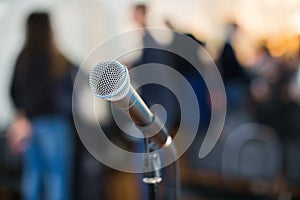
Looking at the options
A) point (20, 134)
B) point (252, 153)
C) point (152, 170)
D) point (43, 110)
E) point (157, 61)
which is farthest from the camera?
point (252, 153)

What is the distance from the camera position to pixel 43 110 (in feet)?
7.25

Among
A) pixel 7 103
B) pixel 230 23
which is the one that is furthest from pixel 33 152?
pixel 230 23

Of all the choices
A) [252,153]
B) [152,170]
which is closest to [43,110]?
[252,153]

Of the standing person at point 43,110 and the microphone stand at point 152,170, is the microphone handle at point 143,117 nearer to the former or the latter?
the microphone stand at point 152,170

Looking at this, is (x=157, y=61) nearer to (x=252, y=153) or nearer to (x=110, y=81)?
(x=110, y=81)

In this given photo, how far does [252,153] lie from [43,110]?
901mm

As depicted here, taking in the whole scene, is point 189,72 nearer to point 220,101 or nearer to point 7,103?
point 220,101

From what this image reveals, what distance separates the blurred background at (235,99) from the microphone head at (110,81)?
1495 millimetres

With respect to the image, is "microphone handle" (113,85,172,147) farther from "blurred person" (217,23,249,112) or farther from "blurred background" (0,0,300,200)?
"blurred background" (0,0,300,200)

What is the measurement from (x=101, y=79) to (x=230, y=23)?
70.7 inches

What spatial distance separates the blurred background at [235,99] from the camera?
2375mm

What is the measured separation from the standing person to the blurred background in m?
Result: 0.11

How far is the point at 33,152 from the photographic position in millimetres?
2262

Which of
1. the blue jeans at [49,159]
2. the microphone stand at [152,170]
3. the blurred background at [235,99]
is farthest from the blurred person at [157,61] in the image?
the blue jeans at [49,159]
